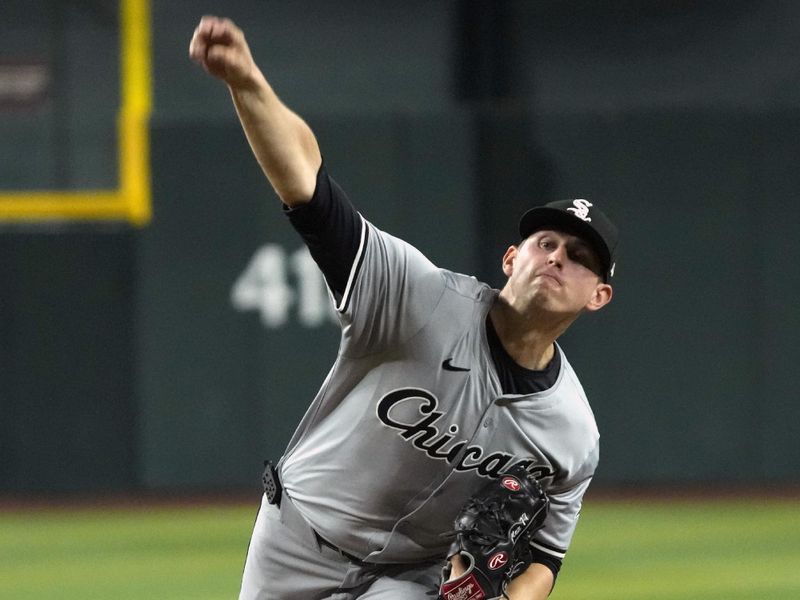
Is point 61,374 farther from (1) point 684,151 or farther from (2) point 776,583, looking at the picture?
(2) point 776,583

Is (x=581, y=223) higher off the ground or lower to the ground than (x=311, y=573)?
higher

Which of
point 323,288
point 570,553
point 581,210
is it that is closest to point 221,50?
point 581,210

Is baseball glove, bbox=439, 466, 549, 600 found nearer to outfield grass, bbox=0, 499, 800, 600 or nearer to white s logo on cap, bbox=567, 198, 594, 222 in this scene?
white s logo on cap, bbox=567, 198, 594, 222

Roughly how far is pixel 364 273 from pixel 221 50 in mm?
742

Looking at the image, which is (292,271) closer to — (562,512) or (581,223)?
(562,512)

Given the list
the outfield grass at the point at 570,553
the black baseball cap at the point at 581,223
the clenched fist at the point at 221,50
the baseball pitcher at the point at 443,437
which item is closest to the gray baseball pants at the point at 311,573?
the baseball pitcher at the point at 443,437

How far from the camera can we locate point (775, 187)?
1111 centimetres

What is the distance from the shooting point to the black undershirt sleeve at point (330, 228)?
3.09 meters

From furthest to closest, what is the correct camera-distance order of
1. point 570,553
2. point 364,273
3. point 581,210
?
point 570,553 → point 581,210 → point 364,273

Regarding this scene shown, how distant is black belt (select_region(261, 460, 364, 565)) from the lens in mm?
3838

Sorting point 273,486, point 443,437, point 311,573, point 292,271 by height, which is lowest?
point 311,573

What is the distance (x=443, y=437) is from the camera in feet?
12.0

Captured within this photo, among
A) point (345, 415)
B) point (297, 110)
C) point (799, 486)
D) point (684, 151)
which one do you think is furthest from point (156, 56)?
point (345, 415)

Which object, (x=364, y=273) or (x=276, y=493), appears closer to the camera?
(x=364, y=273)
